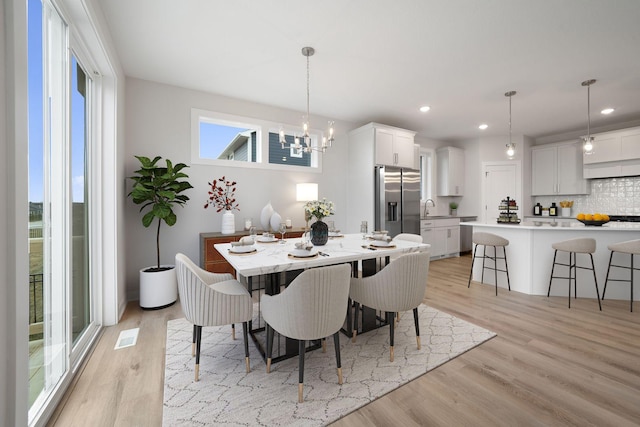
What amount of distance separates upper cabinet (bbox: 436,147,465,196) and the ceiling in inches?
78.2

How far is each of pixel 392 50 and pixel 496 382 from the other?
3003mm

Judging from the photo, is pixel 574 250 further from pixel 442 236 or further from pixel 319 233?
pixel 319 233

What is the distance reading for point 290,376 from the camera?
6.13ft

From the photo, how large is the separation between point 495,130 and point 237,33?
218 inches

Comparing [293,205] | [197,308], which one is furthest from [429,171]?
[197,308]

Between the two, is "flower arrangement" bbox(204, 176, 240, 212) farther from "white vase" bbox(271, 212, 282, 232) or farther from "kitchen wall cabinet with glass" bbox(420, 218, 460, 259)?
"kitchen wall cabinet with glass" bbox(420, 218, 460, 259)

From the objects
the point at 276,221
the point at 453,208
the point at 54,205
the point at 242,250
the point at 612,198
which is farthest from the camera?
the point at 453,208

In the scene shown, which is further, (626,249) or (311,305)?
(626,249)

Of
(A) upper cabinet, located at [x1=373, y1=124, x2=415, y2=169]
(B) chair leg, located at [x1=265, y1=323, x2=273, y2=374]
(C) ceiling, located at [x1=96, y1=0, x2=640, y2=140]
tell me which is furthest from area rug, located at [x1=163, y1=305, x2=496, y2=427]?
(A) upper cabinet, located at [x1=373, y1=124, x2=415, y2=169]

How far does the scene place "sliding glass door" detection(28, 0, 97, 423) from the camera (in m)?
1.47

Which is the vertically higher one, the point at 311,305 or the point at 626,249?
the point at 626,249

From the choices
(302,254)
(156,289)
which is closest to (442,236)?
(302,254)

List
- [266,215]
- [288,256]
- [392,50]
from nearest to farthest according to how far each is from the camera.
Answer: [288,256], [392,50], [266,215]

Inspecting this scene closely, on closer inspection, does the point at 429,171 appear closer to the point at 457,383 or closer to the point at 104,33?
the point at 457,383
